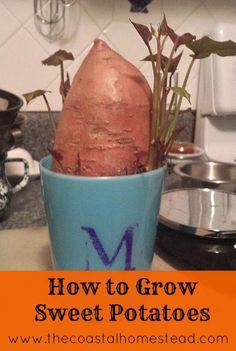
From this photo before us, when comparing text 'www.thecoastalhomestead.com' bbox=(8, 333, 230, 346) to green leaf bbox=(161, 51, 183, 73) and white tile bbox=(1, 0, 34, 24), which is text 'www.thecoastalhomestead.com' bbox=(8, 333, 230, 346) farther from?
white tile bbox=(1, 0, 34, 24)

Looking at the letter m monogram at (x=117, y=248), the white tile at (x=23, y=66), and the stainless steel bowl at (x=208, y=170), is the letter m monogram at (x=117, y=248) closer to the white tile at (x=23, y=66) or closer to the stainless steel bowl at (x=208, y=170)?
the stainless steel bowl at (x=208, y=170)

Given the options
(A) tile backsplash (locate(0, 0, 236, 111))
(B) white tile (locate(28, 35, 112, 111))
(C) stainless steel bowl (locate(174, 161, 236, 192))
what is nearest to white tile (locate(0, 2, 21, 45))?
(A) tile backsplash (locate(0, 0, 236, 111))

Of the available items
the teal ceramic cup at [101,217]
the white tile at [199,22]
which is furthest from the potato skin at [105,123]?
the white tile at [199,22]

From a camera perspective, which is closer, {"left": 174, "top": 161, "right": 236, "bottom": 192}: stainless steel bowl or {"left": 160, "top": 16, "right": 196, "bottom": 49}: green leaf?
{"left": 160, "top": 16, "right": 196, "bottom": 49}: green leaf

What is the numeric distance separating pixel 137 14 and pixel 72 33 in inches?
5.1

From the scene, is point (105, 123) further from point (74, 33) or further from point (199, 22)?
point (199, 22)

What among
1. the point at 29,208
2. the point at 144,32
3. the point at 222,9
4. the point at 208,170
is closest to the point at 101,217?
the point at 144,32

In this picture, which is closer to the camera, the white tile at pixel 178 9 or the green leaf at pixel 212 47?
the green leaf at pixel 212 47

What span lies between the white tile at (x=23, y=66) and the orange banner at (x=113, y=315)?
0.48m

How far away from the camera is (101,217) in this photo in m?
0.30

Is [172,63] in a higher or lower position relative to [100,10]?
lower

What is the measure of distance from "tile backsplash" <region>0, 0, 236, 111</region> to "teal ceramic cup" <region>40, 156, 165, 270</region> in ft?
1.56

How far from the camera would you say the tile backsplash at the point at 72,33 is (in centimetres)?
74

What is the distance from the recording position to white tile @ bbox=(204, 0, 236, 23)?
0.84 m
